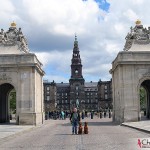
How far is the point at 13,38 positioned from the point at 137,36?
14400mm

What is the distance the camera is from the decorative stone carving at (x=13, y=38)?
4559 centimetres

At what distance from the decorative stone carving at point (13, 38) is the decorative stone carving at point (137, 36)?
39.0 feet

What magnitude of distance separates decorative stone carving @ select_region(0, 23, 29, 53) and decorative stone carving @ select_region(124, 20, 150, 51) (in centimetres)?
1187

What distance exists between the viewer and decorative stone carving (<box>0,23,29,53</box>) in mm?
45594

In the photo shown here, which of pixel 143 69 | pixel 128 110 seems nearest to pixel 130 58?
pixel 143 69

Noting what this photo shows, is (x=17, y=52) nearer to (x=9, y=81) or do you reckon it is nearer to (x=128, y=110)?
(x=9, y=81)

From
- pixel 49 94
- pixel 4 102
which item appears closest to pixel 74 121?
pixel 4 102

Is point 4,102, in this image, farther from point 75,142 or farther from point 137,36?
point 75,142

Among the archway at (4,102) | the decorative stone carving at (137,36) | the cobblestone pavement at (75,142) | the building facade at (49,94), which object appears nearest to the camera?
the cobblestone pavement at (75,142)

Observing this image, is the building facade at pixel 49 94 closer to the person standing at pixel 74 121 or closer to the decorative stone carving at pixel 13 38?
the decorative stone carving at pixel 13 38

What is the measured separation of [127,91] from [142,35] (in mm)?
7476

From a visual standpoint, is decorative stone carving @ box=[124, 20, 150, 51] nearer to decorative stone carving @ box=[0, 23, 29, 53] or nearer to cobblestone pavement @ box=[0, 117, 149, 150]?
decorative stone carving @ box=[0, 23, 29, 53]

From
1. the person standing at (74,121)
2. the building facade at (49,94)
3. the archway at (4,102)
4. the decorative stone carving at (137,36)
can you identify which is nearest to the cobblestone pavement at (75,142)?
the person standing at (74,121)

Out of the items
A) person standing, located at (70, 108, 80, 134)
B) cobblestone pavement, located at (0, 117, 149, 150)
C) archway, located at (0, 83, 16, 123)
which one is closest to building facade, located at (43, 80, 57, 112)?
archway, located at (0, 83, 16, 123)
